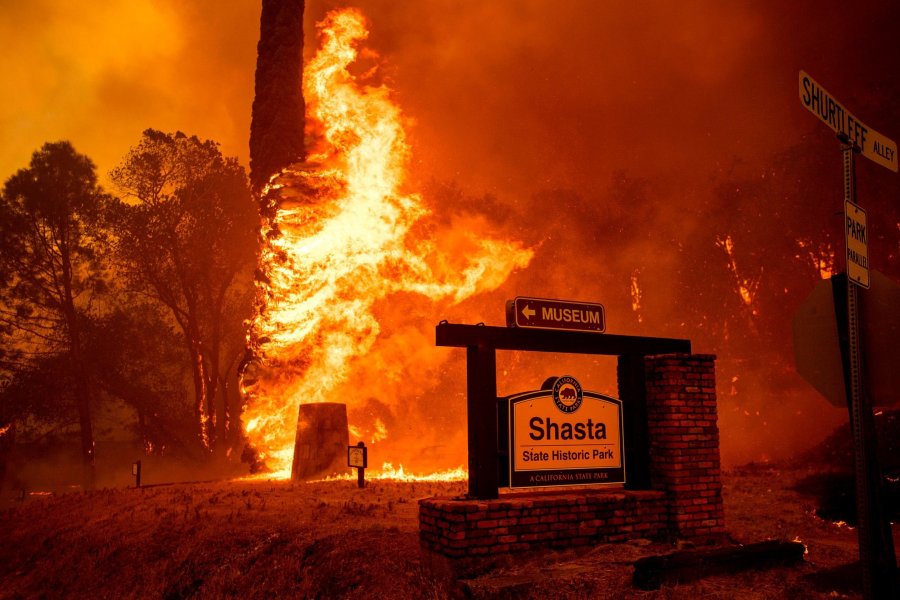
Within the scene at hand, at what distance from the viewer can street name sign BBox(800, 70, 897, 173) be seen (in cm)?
552

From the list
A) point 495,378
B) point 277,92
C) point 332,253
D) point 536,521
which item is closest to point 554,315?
point 495,378

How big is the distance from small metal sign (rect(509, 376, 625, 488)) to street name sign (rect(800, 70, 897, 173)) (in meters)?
4.34

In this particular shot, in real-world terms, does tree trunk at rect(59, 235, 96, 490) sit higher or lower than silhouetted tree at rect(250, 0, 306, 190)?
lower

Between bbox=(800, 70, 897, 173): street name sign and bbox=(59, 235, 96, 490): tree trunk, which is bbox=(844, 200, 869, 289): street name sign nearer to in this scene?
bbox=(800, 70, 897, 173): street name sign

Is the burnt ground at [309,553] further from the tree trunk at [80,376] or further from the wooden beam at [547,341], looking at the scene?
the tree trunk at [80,376]

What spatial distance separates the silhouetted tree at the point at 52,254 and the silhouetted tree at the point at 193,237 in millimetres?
1718

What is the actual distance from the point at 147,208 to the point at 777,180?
32.5 metres

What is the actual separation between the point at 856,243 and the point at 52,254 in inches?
1569

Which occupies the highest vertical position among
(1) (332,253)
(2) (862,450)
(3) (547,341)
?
(1) (332,253)

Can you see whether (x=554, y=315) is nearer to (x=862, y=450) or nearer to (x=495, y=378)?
(x=495, y=378)

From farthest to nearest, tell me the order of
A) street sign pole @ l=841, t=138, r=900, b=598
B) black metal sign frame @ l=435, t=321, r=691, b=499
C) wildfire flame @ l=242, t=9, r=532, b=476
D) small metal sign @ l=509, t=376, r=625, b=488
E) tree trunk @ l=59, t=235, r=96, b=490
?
tree trunk @ l=59, t=235, r=96, b=490 < wildfire flame @ l=242, t=9, r=532, b=476 < small metal sign @ l=509, t=376, r=625, b=488 < black metal sign frame @ l=435, t=321, r=691, b=499 < street sign pole @ l=841, t=138, r=900, b=598

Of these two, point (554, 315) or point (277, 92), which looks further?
point (277, 92)

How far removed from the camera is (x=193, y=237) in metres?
39.4

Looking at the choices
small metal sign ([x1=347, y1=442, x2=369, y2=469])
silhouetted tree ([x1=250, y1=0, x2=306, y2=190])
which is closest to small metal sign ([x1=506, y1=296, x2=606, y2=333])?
small metal sign ([x1=347, y1=442, x2=369, y2=469])
